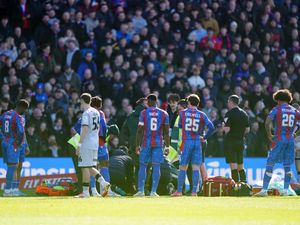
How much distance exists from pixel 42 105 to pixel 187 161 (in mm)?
6875

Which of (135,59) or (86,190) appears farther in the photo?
(135,59)

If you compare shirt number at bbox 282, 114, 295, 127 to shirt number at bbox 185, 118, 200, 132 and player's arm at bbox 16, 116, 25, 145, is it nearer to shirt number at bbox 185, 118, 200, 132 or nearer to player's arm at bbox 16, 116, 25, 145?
shirt number at bbox 185, 118, 200, 132

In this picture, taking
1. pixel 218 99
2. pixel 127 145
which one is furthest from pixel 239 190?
pixel 218 99

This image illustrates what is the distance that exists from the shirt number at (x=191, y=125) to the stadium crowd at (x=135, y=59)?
489 centimetres

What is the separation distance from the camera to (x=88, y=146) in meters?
20.6

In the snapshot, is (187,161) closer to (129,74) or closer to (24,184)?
(24,184)

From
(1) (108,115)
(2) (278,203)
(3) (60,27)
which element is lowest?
(2) (278,203)

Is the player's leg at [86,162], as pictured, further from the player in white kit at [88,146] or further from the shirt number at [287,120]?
the shirt number at [287,120]

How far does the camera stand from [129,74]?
29.7m

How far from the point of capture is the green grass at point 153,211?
49.1 ft

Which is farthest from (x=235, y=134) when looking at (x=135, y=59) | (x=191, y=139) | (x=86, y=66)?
(x=86, y=66)

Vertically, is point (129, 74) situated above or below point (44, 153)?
above

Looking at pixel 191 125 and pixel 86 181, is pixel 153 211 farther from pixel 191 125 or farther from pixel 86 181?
pixel 191 125

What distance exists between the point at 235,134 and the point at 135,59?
695 cm
